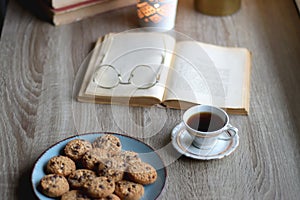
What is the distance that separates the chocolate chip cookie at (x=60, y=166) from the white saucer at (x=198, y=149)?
0.73 ft

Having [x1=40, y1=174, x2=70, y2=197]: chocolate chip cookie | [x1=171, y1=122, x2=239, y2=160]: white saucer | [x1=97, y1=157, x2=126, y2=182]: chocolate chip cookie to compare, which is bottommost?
[x1=171, y1=122, x2=239, y2=160]: white saucer

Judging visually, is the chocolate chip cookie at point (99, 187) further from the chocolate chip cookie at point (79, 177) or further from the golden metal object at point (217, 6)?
the golden metal object at point (217, 6)

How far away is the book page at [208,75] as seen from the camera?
1.22 meters

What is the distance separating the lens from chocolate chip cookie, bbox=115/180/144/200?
3.10 ft

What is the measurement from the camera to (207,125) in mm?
1094

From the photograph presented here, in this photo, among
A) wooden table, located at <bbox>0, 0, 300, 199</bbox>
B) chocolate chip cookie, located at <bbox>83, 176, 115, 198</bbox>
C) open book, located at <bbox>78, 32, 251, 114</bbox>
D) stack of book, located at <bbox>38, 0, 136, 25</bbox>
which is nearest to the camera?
chocolate chip cookie, located at <bbox>83, 176, 115, 198</bbox>

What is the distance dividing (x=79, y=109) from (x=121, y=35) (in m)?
0.31

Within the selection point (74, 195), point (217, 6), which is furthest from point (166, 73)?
point (74, 195)

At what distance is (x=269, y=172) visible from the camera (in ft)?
3.43

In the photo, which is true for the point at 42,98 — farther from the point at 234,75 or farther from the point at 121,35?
the point at 234,75

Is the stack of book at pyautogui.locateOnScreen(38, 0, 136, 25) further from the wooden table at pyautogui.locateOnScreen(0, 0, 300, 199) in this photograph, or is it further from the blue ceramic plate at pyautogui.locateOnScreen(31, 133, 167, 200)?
the blue ceramic plate at pyautogui.locateOnScreen(31, 133, 167, 200)

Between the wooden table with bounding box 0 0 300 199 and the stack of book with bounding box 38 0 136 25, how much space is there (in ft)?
0.08

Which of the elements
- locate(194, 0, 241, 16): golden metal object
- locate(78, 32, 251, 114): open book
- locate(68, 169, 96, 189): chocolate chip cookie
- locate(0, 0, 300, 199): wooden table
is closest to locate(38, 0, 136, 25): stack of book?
locate(0, 0, 300, 199): wooden table

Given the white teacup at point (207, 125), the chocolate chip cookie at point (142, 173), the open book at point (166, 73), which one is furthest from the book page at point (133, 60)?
the chocolate chip cookie at point (142, 173)
